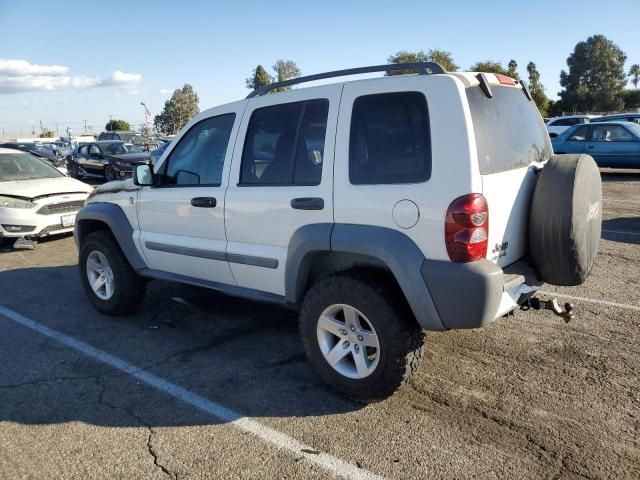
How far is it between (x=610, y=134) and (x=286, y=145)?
14030mm

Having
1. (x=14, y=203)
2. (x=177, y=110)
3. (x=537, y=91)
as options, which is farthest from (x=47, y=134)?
(x=14, y=203)

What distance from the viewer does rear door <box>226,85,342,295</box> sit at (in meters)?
3.43

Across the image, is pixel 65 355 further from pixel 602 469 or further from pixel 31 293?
pixel 602 469

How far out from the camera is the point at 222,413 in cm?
327

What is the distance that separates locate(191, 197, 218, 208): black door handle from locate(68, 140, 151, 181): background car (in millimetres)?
13404

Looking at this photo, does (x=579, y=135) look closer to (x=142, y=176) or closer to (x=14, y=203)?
(x=142, y=176)

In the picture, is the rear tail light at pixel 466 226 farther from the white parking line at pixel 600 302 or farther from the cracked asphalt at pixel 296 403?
the white parking line at pixel 600 302

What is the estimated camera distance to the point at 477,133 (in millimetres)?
2953

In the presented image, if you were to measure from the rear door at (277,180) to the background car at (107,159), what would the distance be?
13.7m

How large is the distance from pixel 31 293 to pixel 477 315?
5163 mm

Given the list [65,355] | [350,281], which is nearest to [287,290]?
[350,281]

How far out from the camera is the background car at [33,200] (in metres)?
8.00

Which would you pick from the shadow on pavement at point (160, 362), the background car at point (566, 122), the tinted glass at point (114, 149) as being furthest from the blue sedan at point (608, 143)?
the tinted glass at point (114, 149)

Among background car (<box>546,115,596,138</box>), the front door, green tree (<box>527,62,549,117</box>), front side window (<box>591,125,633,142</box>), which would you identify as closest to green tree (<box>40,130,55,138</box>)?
green tree (<box>527,62,549,117</box>)
